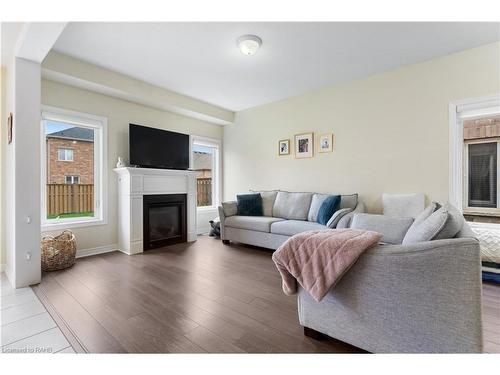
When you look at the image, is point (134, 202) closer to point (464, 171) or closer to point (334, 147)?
point (334, 147)

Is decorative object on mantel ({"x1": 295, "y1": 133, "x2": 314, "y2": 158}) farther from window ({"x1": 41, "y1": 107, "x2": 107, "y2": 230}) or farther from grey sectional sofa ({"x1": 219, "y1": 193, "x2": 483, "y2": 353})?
window ({"x1": 41, "y1": 107, "x2": 107, "y2": 230})

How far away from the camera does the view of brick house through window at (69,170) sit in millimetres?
3254

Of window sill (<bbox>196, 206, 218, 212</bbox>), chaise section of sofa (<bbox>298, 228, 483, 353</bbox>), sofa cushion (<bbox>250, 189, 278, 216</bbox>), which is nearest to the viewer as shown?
chaise section of sofa (<bbox>298, 228, 483, 353</bbox>)

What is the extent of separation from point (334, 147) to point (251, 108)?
2.00m

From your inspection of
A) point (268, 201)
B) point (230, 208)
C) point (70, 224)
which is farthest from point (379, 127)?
point (70, 224)

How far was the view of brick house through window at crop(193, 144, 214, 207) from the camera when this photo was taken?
17.0ft

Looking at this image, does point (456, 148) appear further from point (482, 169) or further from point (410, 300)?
point (410, 300)

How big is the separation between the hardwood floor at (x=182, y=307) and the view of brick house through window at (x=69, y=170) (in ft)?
2.67

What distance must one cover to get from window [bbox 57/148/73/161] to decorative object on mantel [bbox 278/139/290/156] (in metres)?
3.35

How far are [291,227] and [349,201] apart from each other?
3.13 feet

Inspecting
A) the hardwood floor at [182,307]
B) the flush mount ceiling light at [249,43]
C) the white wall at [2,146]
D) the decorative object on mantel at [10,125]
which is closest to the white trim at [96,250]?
the hardwood floor at [182,307]

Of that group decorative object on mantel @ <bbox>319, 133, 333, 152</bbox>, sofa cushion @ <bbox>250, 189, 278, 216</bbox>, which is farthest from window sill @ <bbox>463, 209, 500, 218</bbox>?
sofa cushion @ <bbox>250, 189, 278, 216</bbox>
